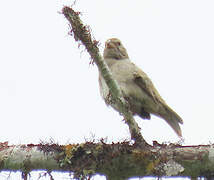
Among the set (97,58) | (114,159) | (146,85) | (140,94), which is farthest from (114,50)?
(114,159)

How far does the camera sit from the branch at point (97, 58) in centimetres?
434

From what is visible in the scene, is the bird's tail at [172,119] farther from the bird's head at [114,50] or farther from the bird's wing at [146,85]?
the bird's head at [114,50]

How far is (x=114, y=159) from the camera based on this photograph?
4.09 meters

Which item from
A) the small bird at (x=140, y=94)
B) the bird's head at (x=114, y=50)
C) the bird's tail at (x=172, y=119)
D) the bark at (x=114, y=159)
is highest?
the bird's head at (x=114, y=50)

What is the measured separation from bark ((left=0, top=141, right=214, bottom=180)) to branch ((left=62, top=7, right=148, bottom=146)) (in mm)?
283

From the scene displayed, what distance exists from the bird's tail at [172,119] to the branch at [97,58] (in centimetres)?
254

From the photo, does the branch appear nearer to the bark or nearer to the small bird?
the bark

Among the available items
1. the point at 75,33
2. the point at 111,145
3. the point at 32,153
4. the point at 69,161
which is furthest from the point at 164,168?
the point at 75,33

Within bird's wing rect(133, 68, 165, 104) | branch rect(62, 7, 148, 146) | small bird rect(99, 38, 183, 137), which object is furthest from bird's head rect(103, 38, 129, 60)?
branch rect(62, 7, 148, 146)

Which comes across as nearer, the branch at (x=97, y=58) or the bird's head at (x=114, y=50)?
the branch at (x=97, y=58)

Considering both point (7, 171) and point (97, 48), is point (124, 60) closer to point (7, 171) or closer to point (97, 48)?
point (97, 48)

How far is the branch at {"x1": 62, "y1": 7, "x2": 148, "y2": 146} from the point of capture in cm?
434

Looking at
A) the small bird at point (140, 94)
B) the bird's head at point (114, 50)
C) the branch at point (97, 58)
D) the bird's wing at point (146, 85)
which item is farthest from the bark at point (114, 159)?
the bird's head at point (114, 50)

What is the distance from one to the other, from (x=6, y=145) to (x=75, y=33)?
Result: 139 cm
